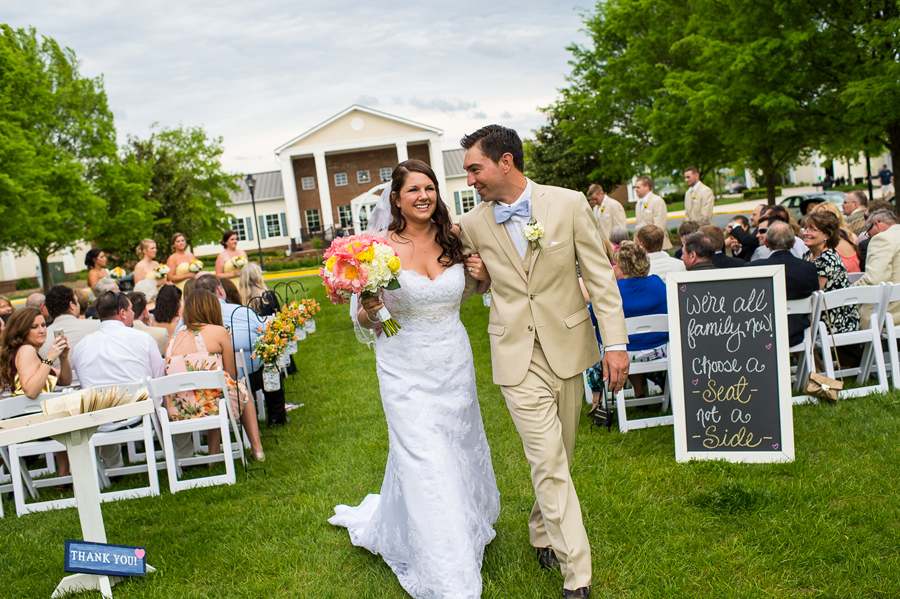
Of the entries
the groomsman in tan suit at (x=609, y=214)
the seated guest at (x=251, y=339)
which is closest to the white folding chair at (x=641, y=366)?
the seated guest at (x=251, y=339)

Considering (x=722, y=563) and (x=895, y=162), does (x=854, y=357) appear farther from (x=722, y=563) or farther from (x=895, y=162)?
(x=895, y=162)

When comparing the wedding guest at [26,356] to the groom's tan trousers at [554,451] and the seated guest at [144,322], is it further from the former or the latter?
the groom's tan trousers at [554,451]

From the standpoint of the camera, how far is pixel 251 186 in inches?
1227

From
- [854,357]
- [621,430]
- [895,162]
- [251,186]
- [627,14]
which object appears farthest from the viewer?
[251,186]

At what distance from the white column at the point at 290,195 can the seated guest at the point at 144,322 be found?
39.8 meters

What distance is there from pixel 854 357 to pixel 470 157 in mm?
5534

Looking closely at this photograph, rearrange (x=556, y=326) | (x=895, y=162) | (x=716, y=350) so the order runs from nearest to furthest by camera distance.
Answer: (x=556, y=326), (x=716, y=350), (x=895, y=162)

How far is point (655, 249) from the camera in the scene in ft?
26.3

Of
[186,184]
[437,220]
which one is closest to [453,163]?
[186,184]

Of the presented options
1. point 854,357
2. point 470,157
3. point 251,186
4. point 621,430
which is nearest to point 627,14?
point 251,186

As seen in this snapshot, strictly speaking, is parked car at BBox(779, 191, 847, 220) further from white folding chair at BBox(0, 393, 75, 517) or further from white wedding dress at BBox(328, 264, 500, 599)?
white folding chair at BBox(0, 393, 75, 517)

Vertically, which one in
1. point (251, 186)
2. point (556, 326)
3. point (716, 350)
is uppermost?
point (251, 186)

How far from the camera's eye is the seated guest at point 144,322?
24.9 feet

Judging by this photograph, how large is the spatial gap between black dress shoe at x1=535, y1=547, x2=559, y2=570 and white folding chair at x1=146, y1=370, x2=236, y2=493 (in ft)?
A: 9.93
